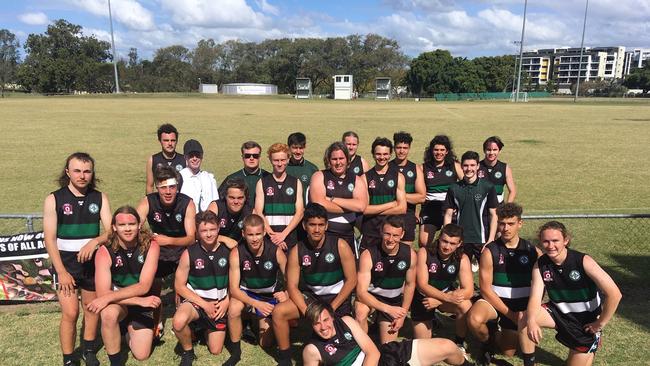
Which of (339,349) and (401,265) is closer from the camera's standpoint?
(339,349)

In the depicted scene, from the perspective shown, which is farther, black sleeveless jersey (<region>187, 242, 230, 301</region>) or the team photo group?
black sleeveless jersey (<region>187, 242, 230, 301</region>)

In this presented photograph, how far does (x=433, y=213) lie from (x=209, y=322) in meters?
3.32

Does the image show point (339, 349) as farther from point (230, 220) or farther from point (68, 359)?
point (68, 359)

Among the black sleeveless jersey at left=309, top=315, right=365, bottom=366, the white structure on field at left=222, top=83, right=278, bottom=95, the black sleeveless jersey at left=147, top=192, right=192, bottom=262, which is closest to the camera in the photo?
the black sleeveless jersey at left=309, top=315, right=365, bottom=366

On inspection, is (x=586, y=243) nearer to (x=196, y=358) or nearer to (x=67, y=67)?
(x=196, y=358)

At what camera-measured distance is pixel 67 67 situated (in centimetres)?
9819

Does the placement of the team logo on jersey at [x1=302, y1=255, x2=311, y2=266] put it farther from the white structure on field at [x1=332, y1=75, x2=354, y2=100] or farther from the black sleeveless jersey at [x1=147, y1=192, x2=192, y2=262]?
the white structure on field at [x1=332, y1=75, x2=354, y2=100]

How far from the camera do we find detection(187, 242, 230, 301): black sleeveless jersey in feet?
15.2

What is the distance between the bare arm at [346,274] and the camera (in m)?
4.54

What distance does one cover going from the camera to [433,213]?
6355 mm

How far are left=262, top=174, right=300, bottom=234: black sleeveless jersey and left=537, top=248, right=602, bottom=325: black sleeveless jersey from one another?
8.98 feet

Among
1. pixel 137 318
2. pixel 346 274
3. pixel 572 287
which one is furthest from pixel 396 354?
pixel 137 318

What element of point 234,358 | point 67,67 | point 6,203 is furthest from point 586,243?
point 67,67

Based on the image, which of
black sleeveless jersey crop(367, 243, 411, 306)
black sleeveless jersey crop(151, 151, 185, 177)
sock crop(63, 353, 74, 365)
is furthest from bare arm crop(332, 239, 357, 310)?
black sleeveless jersey crop(151, 151, 185, 177)
